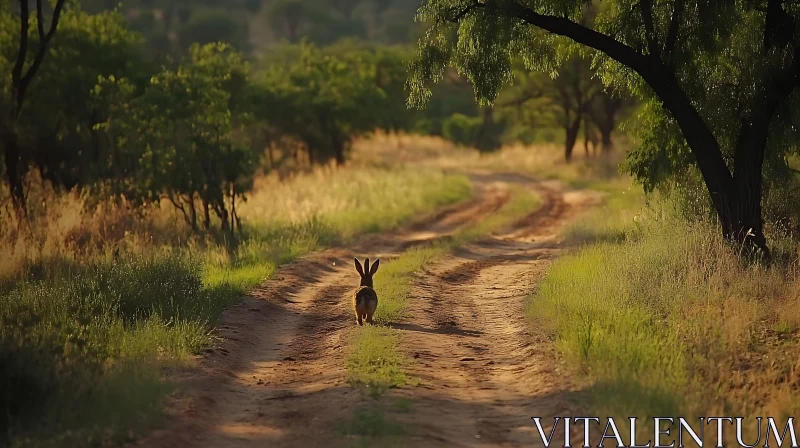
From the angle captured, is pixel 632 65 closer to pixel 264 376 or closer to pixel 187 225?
pixel 264 376

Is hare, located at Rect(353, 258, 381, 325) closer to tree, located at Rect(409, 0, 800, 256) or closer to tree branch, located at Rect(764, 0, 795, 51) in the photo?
tree, located at Rect(409, 0, 800, 256)

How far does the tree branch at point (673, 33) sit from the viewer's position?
14.0 m

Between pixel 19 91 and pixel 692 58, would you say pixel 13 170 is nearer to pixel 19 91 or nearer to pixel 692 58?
pixel 19 91

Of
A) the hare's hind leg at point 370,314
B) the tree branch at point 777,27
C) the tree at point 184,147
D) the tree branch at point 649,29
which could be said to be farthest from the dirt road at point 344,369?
the tree branch at point 777,27

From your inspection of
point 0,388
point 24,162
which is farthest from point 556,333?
point 24,162

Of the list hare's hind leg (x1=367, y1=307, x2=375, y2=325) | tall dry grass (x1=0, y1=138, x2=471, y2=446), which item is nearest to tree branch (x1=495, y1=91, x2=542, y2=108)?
tall dry grass (x1=0, y1=138, x2=471, y2=446)

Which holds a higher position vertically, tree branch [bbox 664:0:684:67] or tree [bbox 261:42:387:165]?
tree [bbox 261:42:387:165]

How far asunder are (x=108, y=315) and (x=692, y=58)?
30.1 feet

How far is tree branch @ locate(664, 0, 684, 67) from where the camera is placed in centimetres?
1403

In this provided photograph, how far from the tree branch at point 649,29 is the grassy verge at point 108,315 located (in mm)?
6988

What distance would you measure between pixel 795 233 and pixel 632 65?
4.12m

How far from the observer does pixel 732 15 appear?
14.1 m

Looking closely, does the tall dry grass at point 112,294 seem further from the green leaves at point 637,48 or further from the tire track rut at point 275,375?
the green leaves at point 637,48

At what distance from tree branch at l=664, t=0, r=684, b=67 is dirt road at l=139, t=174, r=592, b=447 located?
407 cm
